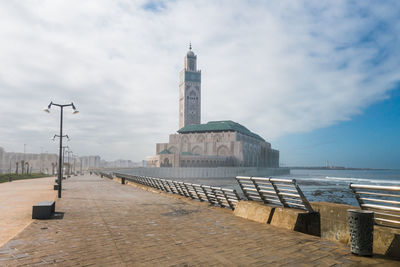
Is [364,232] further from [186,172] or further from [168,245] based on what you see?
[186,172]

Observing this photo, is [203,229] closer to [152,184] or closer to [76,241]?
[76,241]

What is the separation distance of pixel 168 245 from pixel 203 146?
11604cm

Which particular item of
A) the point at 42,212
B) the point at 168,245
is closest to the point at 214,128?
the point at 42,212

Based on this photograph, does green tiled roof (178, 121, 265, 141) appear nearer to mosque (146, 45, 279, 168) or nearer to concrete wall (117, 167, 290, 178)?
mosque (146, 45, 279, 168)

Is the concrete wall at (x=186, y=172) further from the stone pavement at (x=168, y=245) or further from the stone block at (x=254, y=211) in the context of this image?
the stone pavement at (x=168, y=245)

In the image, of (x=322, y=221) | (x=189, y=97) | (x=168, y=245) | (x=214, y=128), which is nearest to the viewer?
(x=168, y=245)

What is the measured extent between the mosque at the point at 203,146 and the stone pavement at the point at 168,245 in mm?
101277

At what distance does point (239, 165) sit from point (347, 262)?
11097cm

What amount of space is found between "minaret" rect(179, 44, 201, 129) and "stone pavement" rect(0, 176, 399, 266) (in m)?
145

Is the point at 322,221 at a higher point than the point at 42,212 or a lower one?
higher

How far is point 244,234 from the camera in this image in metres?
8.18

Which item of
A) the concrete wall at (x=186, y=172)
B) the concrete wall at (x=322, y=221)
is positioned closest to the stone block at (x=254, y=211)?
the concrete wall at (x=322, y=221)

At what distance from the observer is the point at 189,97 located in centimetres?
15775

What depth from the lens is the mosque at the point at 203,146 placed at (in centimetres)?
11325
